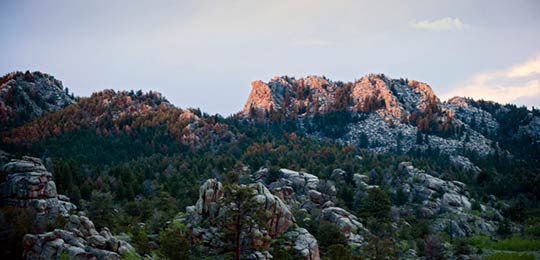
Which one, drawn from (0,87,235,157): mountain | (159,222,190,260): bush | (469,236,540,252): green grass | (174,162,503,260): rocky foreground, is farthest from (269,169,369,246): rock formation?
(0,87,235,157): mountain

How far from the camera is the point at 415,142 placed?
173 meters

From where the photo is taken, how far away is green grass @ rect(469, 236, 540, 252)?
66.2m

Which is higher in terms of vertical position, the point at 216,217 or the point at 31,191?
the point at 31,191

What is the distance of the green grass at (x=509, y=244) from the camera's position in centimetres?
6625

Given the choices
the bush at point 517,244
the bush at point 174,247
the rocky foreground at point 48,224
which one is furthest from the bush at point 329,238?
the bush at point 517,244

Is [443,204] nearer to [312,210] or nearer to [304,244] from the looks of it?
[312,210]

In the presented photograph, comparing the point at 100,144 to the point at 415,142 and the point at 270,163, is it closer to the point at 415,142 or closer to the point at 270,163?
the point at 270,163

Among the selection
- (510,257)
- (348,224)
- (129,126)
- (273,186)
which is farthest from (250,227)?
(129,126)

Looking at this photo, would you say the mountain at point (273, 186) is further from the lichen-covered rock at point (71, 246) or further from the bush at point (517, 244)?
the bush at point (517, 244)

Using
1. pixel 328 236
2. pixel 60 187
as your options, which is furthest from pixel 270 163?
pixel 328 236

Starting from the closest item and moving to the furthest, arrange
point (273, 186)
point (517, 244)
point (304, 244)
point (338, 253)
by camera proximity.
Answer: point (338, 253), point (304, 244), point (517, 244), point (273, 186)

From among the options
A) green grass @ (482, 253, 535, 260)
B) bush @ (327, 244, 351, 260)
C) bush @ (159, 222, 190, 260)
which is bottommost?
green grass @ (482, 253, 535, 260)

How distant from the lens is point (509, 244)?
69.0m

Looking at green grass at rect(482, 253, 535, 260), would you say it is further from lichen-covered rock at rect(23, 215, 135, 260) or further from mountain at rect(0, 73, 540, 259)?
lichen-covered rock at rect(23, 215, 135, 260)
